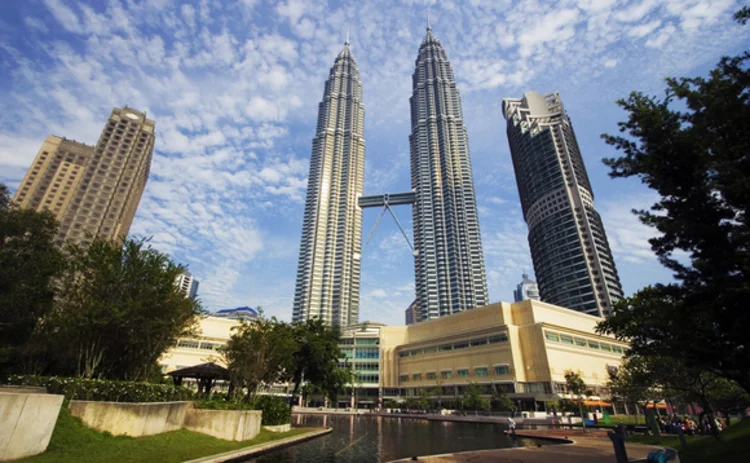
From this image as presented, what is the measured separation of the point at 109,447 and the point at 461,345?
7420 centimetres

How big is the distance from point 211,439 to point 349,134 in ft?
604

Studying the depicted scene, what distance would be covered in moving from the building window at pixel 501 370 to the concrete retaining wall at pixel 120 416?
65.1 m

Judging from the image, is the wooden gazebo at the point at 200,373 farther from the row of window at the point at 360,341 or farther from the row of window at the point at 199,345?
the row of window at the point at 360,341

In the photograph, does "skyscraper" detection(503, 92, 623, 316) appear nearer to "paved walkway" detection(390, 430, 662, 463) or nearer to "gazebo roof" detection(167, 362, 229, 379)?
"paved walkway" detection(390, 430, 662, 463)

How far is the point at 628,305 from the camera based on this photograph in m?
20.2

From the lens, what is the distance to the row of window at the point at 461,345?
236ft

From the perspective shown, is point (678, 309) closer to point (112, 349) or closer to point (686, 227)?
point (686, 227)

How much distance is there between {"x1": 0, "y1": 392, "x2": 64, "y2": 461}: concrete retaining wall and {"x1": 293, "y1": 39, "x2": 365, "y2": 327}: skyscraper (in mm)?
132811

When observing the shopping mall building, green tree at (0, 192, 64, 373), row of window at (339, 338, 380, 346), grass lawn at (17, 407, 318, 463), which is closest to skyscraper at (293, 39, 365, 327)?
row of window at (339, 338, 380, 346)

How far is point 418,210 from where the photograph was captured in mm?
175125

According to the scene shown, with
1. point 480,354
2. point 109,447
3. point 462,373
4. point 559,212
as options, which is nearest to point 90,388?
point 109,447

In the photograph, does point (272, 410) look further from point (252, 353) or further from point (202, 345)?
point (202, 345)

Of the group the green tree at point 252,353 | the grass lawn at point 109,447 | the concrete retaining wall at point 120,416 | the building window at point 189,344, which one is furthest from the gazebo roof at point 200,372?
the building window at point 189,344

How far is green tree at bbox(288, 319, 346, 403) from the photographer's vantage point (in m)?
43.7
